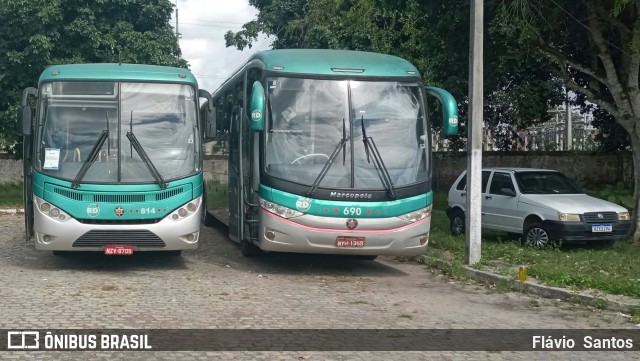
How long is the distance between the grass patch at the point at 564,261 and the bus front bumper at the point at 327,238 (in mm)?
1449

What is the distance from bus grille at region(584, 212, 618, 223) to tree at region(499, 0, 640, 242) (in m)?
1.51

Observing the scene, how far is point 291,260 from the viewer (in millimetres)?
14477

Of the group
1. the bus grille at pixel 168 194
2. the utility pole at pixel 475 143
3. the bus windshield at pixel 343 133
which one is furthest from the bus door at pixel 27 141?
the utility pole at pixel 475 143

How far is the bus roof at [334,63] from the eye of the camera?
12609mm

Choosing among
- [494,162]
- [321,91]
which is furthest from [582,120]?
[321,91]

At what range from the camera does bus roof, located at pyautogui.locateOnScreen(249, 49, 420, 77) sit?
496 inches

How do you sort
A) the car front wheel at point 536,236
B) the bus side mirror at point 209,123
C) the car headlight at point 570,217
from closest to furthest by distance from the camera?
1. the bus side mirror at point 209,123
2. the car headlight at point 570,217
3. the car front wheel at point 536,236

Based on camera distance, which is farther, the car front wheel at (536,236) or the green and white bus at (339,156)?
the car front wheel at (536,236)

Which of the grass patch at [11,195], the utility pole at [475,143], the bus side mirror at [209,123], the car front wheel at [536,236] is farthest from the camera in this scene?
the grass patch at [11,195]

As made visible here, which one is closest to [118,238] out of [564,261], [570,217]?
[564,261]

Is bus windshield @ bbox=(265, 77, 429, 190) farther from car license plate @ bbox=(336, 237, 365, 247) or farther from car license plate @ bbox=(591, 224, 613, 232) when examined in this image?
car license plate @ bbox=(591, 224, 613, 232)

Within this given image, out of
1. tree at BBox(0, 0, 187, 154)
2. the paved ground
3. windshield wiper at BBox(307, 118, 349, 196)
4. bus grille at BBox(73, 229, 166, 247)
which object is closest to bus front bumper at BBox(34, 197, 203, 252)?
→ bus grille at BBox(73, 229, 166, 247)

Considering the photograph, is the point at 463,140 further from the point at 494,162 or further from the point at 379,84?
the point at 379,84

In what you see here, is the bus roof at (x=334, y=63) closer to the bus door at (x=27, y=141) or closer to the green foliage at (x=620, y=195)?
the bus door at (x=27, y=141)
